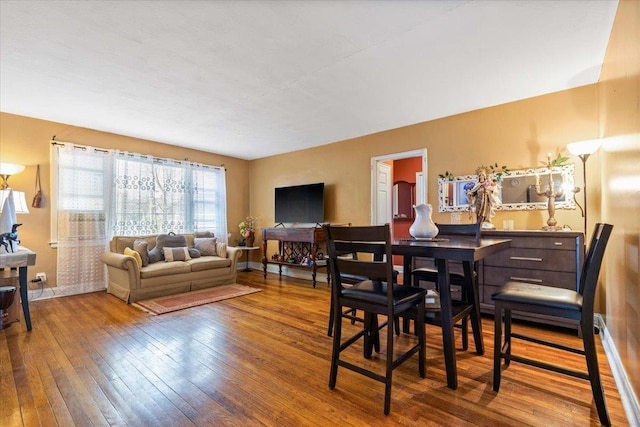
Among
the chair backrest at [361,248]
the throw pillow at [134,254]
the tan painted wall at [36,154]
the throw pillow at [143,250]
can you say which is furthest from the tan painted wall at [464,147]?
the tan painted wall at [36,154]

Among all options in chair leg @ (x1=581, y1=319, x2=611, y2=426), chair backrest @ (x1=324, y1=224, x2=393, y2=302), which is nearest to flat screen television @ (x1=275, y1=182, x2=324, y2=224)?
chair backrest @ (x1=324, y1=224, x2=393, y2=302)

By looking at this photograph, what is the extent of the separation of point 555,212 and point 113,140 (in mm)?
6150

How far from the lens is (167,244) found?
4629 millimetres

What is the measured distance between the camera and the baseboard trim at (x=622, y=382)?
1.50 m

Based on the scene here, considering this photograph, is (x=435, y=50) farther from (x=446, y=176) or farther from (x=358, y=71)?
(x=446, y=176)

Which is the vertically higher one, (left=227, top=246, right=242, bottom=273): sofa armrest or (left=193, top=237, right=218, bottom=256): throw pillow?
(left=193, top=237, right=218, bottom=256): throw pillow

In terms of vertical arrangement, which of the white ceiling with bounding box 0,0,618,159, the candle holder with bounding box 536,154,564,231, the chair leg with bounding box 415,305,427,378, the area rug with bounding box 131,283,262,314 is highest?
the white ceiling with bounding box 0,0,618,159

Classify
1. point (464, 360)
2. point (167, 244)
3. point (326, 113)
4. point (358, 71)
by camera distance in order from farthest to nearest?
1. point (167, 244)
2. point (326, 113)
3. point (358, 71)
4. point (464, 360)

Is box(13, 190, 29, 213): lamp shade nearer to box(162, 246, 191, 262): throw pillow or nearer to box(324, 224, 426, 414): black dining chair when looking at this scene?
box(162, 246, 191, 262): throw pillow

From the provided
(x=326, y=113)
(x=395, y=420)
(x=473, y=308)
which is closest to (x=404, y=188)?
(x=326, y=113)

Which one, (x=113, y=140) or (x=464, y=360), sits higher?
(x=113, y=140)

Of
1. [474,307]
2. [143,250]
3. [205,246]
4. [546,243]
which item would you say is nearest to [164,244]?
[143,250]

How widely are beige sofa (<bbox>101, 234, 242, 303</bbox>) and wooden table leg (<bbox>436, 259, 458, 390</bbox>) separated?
3.71 m

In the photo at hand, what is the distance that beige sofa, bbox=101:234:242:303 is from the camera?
12.6ft
